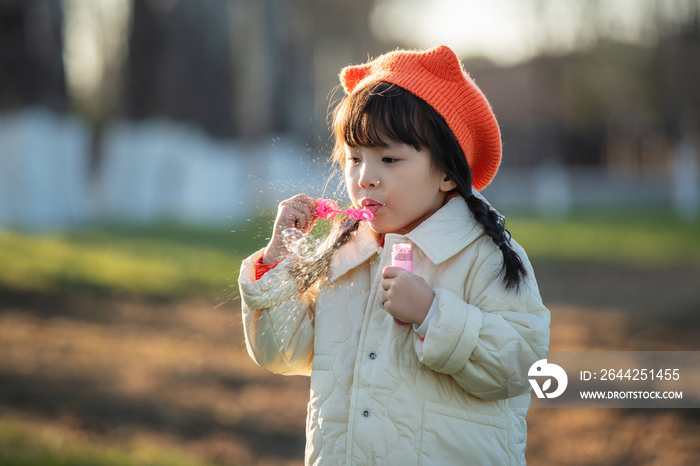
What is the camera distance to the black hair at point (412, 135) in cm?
170

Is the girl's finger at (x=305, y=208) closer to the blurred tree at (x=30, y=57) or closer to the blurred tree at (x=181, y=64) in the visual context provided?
the blurred tree at (x=30, y=57)

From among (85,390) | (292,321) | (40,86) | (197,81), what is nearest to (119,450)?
(85,390)

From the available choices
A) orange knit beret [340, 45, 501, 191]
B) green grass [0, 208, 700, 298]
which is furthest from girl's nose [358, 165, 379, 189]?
green grass [0, 208, 700, 298]

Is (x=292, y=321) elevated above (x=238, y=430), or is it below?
above

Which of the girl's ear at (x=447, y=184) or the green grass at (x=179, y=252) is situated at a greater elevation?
the green grass at (x=179, y=252)

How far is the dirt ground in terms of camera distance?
356cm

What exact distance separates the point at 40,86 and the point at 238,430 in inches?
473

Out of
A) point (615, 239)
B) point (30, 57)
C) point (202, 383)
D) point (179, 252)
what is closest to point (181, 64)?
point (30, 57)

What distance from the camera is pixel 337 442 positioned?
1.69 meters

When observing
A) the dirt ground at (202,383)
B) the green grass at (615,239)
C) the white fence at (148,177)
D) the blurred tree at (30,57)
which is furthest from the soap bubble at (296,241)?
the blurred tree at (30,57)

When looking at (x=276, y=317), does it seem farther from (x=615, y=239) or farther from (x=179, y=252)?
(x=615, y=239)

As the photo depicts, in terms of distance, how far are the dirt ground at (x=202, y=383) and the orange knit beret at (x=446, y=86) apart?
2.34m

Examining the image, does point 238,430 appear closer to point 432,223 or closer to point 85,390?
point 85,390

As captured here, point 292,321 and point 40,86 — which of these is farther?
point 40,86
